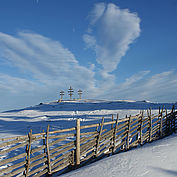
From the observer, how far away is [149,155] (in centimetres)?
380

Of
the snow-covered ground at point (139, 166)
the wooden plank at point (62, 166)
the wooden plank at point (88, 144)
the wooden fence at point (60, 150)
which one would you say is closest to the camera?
the snow-covered ground at point (139, 166)

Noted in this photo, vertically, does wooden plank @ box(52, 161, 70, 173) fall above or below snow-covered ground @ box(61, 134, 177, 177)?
below

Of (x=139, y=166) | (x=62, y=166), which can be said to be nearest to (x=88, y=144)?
(x=62, y=166)

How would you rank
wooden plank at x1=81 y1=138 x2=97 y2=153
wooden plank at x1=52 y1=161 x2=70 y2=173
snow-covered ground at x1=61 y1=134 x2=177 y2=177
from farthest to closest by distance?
wooden plank at x1=81 y1=138 x2=97 y2=153
wooden plank at x1=52 y1=161 x2=70 y2=173
snow-covered ground at x1=61 y1=134 x2=177 y2=177

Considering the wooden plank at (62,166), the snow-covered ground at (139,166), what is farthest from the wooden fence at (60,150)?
the snow-covered ground at (139,166)

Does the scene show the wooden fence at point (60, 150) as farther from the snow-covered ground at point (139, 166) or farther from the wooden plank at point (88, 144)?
the snow-covered ground at point (139, 166)

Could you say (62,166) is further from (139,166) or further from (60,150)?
(139,166)

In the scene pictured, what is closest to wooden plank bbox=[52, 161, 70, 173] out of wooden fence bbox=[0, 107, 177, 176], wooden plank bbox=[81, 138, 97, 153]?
wooden fence bbox=[0, 107, 177, 176]

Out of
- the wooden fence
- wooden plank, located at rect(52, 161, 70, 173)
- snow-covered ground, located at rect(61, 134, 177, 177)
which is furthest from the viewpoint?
wooden plank, located at rect(52, 161, 70, 173)

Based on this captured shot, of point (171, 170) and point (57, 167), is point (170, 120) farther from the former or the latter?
point (57, 167)

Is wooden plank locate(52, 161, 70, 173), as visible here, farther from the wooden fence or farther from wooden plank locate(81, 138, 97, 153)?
wooden plank locate(81, 138, 97, 153)

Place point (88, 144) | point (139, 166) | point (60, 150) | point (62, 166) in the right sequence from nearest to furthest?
1. point (139, 166)
2. point (62, 166)
3. point (88, 144)
4. point (60, 150)

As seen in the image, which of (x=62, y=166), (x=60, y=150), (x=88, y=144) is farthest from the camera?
(x=60, y=150)

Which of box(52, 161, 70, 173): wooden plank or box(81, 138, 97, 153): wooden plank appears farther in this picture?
box(81, 138, 97, 153): wooden plank
